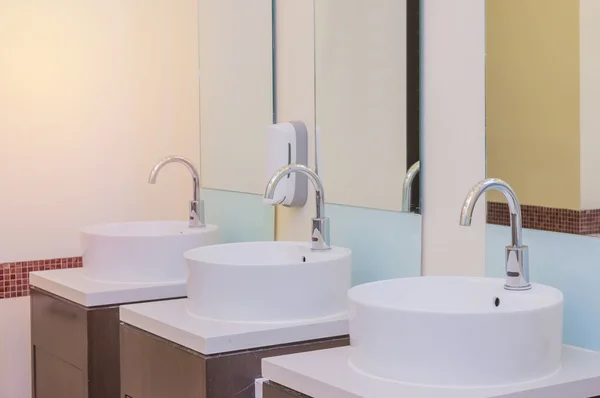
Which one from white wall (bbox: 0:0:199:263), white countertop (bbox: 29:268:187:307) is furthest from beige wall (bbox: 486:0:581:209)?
white wall (bbox: 0:0:199:263)

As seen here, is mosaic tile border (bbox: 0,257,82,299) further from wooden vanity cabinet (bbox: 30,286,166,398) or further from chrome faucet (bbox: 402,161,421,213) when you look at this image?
chrome faucet (bbox: 402,161,421,213)

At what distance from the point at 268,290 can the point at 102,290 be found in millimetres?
623

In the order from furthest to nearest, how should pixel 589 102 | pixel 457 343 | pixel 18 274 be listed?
pixel 18 274
pixel 589 102
pixel 457 343

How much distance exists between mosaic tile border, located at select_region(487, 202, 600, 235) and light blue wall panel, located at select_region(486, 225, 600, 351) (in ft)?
0.04

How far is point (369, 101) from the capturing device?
221 centimetres

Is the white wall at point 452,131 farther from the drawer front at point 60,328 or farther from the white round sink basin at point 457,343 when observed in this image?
the drawer front at point 60,328

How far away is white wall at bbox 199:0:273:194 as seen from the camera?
2.74 metres

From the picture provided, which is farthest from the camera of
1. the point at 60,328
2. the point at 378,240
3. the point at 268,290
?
the point at 60,328

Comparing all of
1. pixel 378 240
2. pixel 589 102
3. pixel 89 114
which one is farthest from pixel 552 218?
pixel 89 114

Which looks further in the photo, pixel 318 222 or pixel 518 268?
pixel 318 222

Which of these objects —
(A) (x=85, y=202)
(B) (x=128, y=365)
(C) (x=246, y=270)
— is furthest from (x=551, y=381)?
(A) (x=85, y=202)

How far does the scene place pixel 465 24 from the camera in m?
1.91

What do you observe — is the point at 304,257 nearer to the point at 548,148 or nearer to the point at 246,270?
the point at 246,270

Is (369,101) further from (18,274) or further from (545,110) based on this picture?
(18,274)
